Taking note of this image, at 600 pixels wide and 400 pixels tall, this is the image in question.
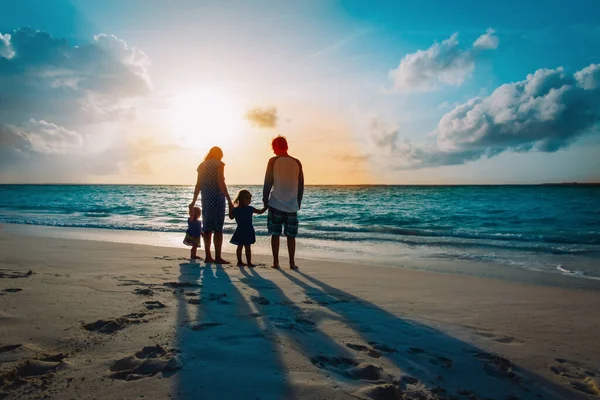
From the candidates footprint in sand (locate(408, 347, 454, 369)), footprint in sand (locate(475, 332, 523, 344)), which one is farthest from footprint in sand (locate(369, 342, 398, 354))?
footprint in sand (locate(475, 332, 523, 344))

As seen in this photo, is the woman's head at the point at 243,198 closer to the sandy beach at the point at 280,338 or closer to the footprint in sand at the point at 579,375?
the sandy beach at the point at 280,338

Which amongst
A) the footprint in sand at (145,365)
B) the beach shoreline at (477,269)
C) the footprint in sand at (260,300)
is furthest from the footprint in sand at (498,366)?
the beach shoreline at (477,269)

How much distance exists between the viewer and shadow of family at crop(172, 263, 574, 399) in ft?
6.87

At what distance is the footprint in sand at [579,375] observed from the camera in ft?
7.75

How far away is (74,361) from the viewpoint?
2.26m

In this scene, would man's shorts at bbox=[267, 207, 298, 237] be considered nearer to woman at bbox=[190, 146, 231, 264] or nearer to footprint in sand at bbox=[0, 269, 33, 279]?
woman at bbox=[190, 146, 231, 264]

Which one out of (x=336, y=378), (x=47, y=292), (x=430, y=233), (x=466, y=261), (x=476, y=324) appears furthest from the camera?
(x=430, y=233)

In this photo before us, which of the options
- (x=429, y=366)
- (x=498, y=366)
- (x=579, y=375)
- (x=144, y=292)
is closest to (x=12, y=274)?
(x=144, y=292)

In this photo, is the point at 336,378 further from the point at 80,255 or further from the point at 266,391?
the point at 80,255

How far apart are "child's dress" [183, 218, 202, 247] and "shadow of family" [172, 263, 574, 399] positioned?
3.21m

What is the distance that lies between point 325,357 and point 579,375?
1.75 meters

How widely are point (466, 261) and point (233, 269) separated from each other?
5192 mm

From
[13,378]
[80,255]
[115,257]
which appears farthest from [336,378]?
[80,255]

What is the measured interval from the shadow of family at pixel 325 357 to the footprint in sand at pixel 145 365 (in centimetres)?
10
